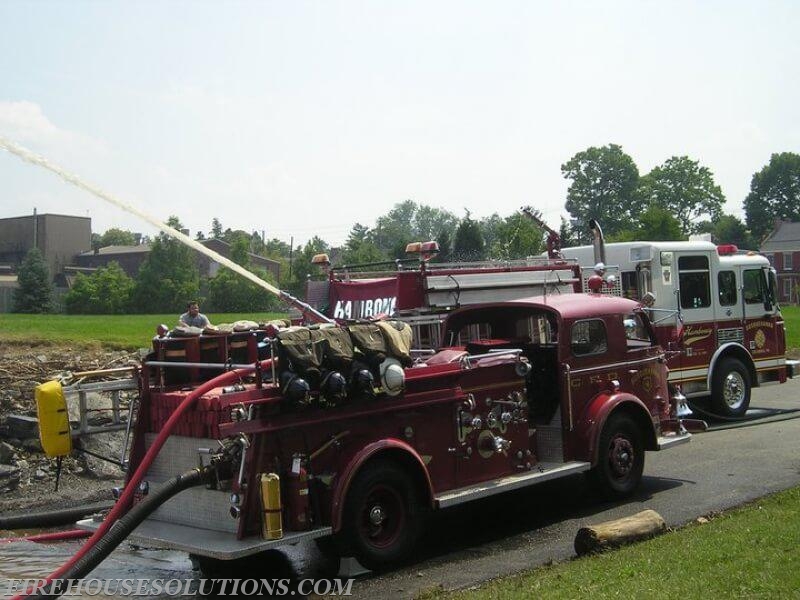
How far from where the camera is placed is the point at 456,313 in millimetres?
10945

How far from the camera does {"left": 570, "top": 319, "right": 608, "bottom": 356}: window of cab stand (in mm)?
10030

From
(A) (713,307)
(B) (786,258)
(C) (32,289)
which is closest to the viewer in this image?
(A) (713,307)

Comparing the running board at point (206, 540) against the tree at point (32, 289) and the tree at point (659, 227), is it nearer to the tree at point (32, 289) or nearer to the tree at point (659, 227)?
the tree at point (32, 289)

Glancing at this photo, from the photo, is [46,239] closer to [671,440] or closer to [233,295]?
[233,295]

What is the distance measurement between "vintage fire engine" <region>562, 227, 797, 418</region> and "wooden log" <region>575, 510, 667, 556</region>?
6.61 metres

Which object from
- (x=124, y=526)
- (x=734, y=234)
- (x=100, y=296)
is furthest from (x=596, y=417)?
(x=734, y=234)

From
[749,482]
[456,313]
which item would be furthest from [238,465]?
[749,482]

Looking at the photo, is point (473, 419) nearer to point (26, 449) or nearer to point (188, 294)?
point (26, 449)

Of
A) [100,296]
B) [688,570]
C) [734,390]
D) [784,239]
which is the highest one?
[784,239]

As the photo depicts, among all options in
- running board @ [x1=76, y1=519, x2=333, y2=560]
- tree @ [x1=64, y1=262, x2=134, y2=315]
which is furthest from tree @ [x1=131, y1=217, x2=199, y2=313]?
running board @ [x1=76, y1=519, x2=333, y2=560]

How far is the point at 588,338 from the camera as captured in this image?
1017 centimetres

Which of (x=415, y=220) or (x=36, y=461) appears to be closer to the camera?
(x=36, y=461)

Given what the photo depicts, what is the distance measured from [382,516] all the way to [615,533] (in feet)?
6.41

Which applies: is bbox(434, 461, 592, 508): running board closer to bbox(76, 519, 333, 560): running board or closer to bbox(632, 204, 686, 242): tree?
bbox(76, 519, 333, 560): running board
